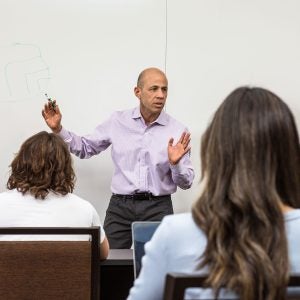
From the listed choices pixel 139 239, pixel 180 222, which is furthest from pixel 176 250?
pixel 139 239

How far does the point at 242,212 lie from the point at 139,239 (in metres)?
0.64

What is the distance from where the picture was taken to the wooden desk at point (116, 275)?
1.90 m

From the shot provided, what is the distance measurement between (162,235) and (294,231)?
260 mm

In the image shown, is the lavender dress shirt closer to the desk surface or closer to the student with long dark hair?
the desk surface

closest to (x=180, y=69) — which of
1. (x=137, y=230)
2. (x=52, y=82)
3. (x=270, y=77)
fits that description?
(x=270, y=77)

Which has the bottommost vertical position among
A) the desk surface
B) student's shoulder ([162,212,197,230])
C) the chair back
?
the desk surface

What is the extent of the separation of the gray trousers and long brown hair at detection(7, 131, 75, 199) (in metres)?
0.87

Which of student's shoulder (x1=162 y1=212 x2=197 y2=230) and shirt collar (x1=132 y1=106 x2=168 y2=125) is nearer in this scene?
student's shoulder (x1=162 y1=212 x2=197 y2=230)

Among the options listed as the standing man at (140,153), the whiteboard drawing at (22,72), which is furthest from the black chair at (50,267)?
the whiteboard drawing at (22,72)

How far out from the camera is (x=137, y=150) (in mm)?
2959

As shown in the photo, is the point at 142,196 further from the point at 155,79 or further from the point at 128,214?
the point at 155,79

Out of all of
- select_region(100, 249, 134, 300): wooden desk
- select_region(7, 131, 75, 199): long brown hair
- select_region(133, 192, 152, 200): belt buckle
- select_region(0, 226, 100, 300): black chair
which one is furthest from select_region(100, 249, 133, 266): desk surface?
select_region(133, 192, 152, 200): belt buckle

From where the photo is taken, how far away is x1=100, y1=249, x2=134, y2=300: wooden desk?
1.90 m

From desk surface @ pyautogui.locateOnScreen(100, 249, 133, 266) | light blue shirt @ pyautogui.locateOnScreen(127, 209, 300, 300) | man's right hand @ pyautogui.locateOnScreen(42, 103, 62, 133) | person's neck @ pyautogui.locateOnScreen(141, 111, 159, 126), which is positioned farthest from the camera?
person's neck @ pyautogui.locateOnScreen(141, 111, 159, 126)
